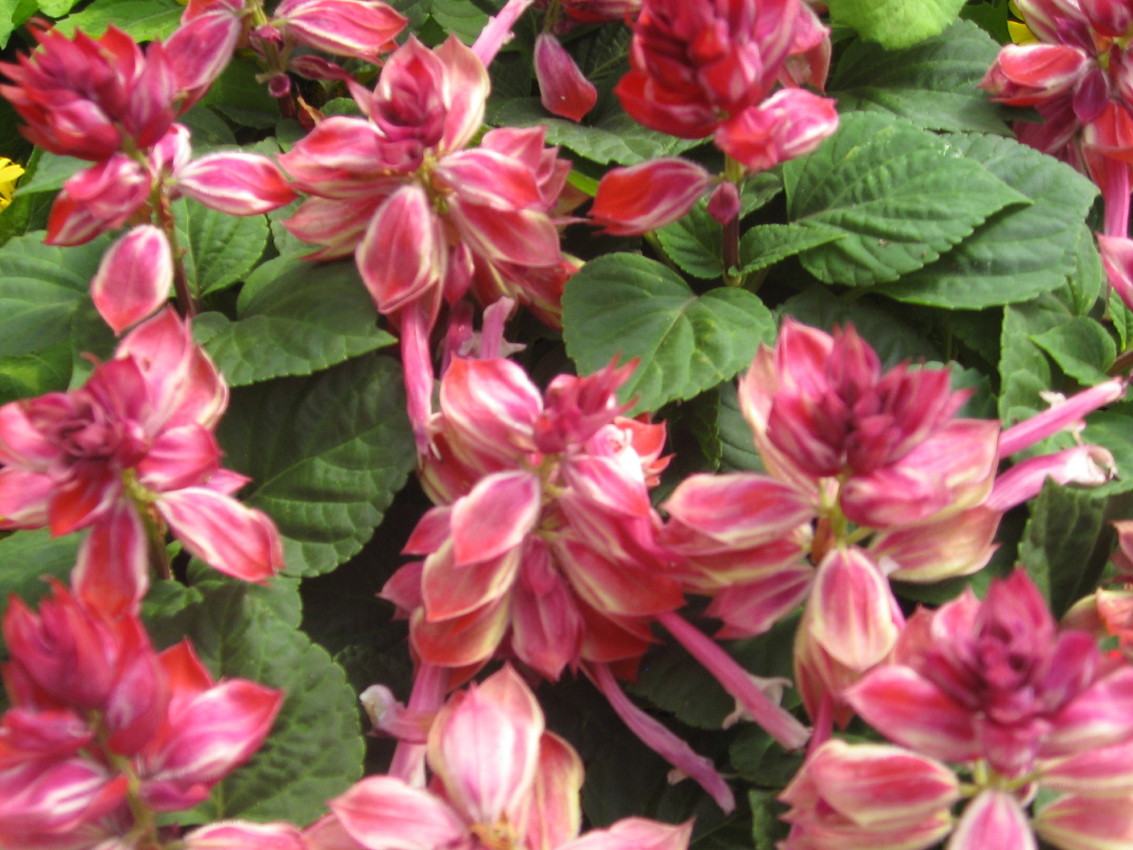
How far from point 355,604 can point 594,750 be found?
0.19m

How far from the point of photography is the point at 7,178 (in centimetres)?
102

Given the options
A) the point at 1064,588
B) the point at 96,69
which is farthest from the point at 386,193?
the point at 1064,588

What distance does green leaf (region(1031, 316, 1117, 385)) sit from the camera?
686 mm

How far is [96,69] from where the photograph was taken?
1.84ft

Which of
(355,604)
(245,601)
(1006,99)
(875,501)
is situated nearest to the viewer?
(875,501)

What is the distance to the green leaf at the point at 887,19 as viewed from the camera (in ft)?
2.70

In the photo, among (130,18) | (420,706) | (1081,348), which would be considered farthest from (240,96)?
(1081,348)

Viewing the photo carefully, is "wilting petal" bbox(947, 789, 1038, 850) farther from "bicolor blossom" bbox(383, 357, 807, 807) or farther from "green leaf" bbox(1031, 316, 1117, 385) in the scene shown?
"green leaf" bbox(1031, 316, 1117, 385)

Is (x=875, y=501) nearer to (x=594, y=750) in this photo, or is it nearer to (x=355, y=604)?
(x=594, y=750)

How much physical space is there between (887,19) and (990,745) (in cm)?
64

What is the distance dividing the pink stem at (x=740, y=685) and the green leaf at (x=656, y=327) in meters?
0.13

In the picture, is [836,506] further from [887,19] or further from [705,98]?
[887,19]

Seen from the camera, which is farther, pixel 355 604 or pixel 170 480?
pixel 355 604

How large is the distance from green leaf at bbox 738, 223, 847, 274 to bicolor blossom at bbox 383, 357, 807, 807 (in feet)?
0.64
